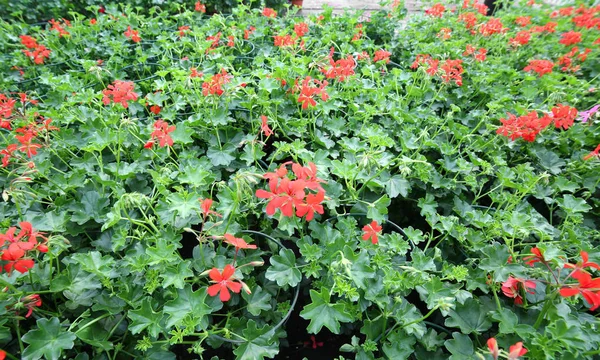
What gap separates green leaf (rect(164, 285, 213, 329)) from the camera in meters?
1.06

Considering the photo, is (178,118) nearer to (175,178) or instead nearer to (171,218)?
(175,178)

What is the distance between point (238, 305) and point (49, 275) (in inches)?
25.2

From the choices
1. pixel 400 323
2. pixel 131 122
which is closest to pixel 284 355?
pixel 400 323

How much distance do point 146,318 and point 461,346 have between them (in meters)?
1.00

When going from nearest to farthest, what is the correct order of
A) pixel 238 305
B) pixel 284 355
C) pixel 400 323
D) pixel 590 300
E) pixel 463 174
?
pixel 590 300 → pixel 400 323 → pixel 238 305 → pixel 284 355 → pixel 463 174

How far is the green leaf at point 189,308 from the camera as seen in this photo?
3.49 ft

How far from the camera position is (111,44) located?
249 centimetres

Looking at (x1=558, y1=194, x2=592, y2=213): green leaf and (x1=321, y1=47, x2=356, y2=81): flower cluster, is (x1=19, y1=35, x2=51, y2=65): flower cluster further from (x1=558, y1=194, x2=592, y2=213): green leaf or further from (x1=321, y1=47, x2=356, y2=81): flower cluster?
(x1=558, y1=194, x2=592, y2=213): green leaf

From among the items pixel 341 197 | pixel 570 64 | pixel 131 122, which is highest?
pixel 570 64

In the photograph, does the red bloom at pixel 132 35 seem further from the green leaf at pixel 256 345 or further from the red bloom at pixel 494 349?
the red bloom at pixel 494 349

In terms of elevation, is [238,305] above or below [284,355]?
above

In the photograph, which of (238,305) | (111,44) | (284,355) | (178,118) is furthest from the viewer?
(111,44)

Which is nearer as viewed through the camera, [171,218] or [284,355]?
[171,218]

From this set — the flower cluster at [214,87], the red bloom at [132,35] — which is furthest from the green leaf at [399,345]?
the red bloom at [132,35]
